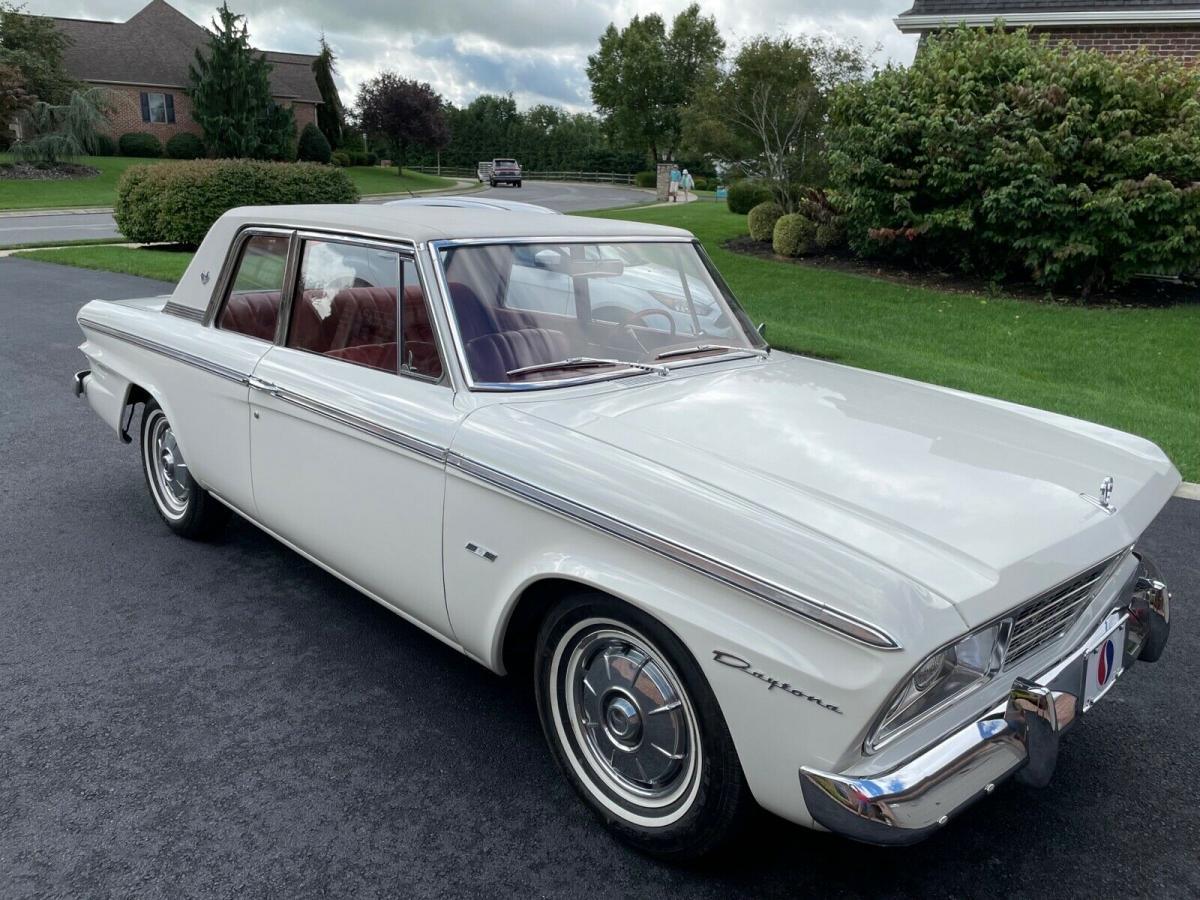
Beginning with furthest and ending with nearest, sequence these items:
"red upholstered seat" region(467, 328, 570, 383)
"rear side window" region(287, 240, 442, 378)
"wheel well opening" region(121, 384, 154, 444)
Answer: "wheel well opening" region(121, 384, 154, 444) → "rear side window" region(287, 240, 442, 378) → "red upholstered seat" region(467, 328, 570, 383)

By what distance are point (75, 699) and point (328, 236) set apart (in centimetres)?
182

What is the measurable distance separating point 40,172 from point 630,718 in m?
40.1

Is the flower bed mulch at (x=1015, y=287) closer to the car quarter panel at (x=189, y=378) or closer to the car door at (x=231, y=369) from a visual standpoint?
the car door at (x=231, y=369)

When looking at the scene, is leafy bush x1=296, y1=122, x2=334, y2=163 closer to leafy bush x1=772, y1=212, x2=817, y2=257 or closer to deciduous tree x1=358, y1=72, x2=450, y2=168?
deciduous tree x1=358, y1=72, x2=450, y2=168

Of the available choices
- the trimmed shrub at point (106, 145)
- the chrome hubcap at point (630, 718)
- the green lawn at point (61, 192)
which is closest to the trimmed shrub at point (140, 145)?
the trimmed shrub at point (106, 145)

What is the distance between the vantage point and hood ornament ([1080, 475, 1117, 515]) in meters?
2.40

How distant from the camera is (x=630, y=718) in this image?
2414 mm

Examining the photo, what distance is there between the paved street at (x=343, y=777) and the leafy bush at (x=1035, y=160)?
8451 mm

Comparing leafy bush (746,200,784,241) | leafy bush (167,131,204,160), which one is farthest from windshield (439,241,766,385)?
leafy bush (167,131,204,160)

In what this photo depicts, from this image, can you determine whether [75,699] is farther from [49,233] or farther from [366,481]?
[49,233]

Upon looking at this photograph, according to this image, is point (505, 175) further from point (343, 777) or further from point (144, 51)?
point (343, 777)

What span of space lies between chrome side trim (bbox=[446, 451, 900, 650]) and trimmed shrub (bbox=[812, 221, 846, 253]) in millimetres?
13566

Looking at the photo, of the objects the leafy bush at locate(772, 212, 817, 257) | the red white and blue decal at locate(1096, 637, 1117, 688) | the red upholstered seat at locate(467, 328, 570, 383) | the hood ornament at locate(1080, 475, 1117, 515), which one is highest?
the red upholstered seat at locate(467, 328, 570, 383)

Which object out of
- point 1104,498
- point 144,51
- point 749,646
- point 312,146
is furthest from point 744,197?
point 144,51
